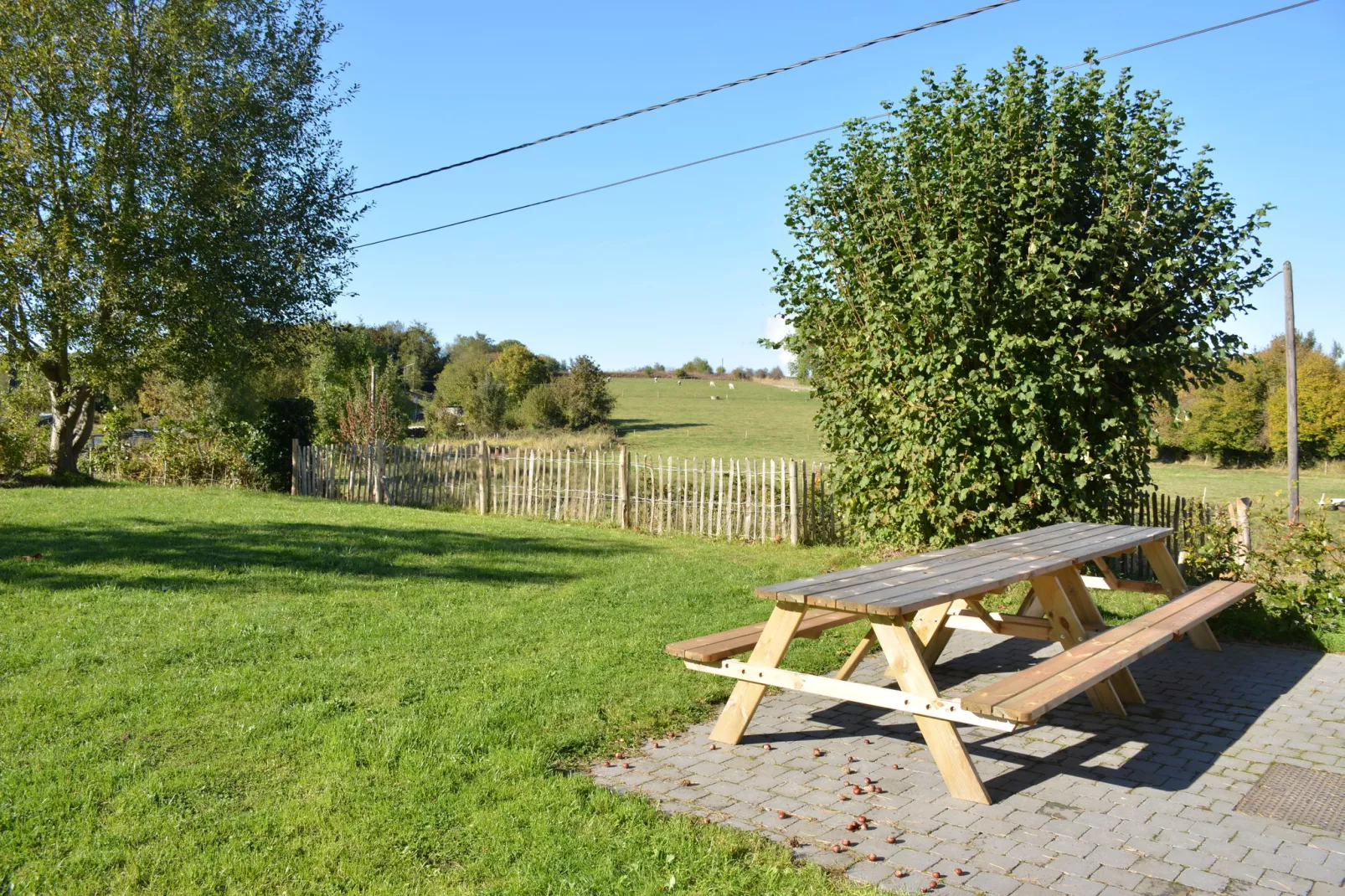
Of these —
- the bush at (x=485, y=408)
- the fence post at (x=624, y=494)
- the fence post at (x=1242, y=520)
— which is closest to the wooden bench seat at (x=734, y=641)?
the fence post at (x=1242, y=520)

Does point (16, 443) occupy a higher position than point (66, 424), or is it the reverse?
point (66, 424)

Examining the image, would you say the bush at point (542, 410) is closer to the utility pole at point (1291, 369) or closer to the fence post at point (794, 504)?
the fence post at point (794, 504)

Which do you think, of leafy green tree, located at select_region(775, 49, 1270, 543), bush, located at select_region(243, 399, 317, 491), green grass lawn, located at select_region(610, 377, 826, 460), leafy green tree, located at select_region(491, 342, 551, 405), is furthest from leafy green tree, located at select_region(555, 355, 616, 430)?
leafy green tree, located at select_region(775, 49, 1270, 543)

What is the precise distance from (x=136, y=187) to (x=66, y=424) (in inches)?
209

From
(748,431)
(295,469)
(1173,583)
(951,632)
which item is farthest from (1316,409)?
(951,632)

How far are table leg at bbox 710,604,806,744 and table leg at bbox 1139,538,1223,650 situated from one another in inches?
143

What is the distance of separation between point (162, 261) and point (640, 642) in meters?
14.4

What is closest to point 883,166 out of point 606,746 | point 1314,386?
point 606,746

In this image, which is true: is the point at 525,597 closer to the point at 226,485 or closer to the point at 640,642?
the point at 640,642

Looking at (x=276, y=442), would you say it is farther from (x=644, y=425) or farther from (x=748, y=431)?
(x=748, y=431)

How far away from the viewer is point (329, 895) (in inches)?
125

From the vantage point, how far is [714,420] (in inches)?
2415

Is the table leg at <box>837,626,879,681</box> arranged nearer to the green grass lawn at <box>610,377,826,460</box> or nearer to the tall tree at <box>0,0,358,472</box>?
the tall tree at <box>0,0,358,472</box>

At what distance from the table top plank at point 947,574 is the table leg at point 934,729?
0.19 meters
